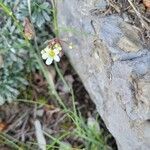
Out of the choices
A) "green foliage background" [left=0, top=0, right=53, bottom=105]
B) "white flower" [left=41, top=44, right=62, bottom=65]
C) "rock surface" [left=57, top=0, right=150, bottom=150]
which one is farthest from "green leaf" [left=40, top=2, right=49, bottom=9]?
"white flower" [left=41, top=44, right=62, bottom=65]

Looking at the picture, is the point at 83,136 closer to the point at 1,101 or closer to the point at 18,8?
the point at 1,101

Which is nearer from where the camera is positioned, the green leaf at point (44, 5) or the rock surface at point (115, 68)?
the rock surface at point (115, 68)

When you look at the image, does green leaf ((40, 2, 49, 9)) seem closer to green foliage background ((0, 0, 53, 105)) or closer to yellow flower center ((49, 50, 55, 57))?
green foliage background ((0, 0, 53, 105))

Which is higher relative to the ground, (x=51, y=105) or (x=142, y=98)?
(x=142, y=98)

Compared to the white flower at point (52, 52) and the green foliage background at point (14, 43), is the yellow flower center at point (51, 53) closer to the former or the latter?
the white flower at point (52, 52)

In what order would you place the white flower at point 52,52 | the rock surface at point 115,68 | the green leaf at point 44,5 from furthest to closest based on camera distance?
the green leaf at point 44,5 < the white flower at point 52,52 < the rock surface at point 115,68

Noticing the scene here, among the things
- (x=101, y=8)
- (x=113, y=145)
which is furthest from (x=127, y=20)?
(x=113, y=145)

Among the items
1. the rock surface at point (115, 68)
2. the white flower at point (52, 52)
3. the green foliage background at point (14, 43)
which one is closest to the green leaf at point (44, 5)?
the green foliage background at point (14, 43)

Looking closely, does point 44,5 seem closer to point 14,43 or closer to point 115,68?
point 14,43
